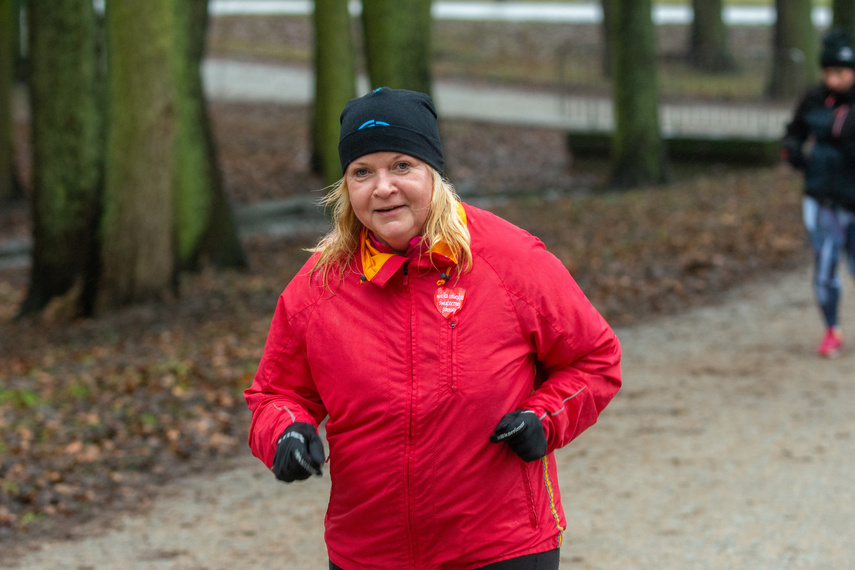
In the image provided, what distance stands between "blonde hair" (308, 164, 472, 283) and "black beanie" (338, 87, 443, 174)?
2.7 inches

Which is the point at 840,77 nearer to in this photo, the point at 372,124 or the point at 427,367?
the point at 372,124

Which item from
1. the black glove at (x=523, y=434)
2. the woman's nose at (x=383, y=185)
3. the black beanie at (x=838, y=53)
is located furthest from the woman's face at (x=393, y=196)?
the black beanie at (x=838, y=53)

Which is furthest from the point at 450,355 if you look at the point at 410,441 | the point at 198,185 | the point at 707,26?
the point at 707,26

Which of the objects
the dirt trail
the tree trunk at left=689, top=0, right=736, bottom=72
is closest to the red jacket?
the dirt trail

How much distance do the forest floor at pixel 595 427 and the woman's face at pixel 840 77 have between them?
1.99m

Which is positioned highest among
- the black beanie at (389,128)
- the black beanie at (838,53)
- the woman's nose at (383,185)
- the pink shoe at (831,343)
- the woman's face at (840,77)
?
the black beanie at (389,128)

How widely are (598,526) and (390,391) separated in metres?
2.87

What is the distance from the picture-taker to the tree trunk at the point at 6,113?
17516 millimetres

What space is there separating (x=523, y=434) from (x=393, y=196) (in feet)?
2.23

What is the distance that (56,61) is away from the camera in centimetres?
1019

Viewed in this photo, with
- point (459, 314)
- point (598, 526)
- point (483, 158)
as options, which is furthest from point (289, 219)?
point (459, 314)

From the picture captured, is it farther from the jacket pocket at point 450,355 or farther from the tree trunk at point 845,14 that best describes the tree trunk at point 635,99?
the jacket pocket at point 450,355

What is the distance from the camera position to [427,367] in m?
2.59

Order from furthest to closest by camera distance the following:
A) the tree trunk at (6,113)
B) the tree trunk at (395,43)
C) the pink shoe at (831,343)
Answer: the tree trunk at (6,113), the tree trunk at (395,43), the pink shoe at (831,343)
